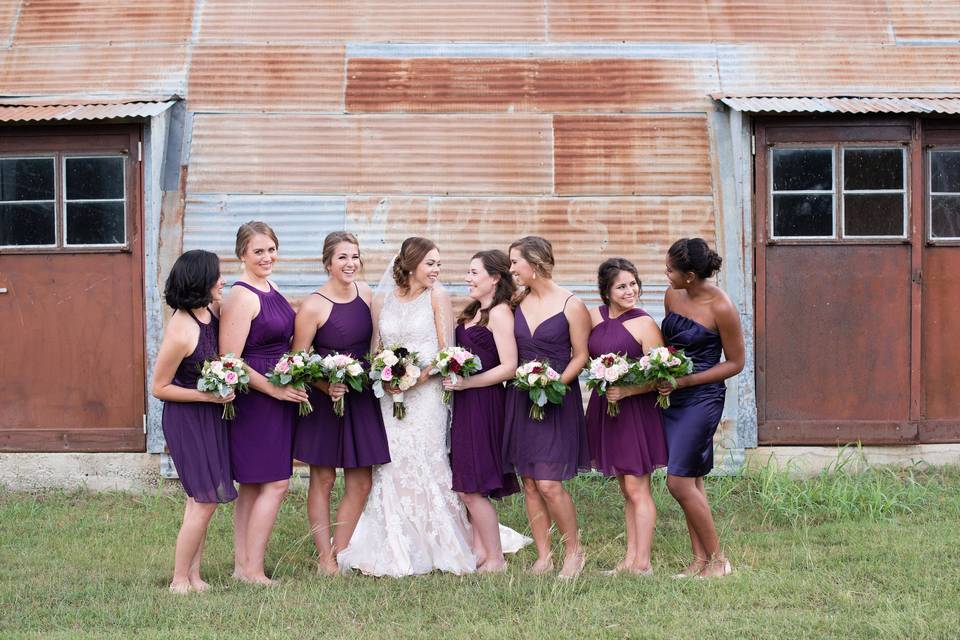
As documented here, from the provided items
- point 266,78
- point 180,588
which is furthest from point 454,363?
point 266,78

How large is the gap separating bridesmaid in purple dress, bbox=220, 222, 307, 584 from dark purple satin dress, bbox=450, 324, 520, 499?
1.02 metres

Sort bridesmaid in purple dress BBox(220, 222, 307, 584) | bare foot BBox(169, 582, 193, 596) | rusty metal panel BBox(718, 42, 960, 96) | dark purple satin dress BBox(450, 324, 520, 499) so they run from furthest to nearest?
rusty metal panel BBox(718, 42, 960, 96) → dark purple satin dress BBox(450, 324, 520, 499) → bridesmaid in purple dress BBox(220, 222, 307, 584) → bare foot BBox(169, 582, 193, 596)

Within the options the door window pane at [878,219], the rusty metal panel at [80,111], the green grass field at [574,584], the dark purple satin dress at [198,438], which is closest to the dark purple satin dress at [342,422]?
the dark purple satin dress at [198,438]

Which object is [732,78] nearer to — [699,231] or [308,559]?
[699,231]

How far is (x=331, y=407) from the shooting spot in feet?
21.5

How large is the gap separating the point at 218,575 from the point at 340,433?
1.13 metres

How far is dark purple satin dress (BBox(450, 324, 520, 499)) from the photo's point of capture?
21.7 ft

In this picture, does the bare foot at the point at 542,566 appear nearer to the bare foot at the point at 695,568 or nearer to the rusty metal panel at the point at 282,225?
the bare foot at the point at 695,568

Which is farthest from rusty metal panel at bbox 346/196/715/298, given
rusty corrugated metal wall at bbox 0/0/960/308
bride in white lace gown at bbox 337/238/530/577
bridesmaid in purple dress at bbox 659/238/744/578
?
bridesmaid in purple dress at bbox 659/238/744/578

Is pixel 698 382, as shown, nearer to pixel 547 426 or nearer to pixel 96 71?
pixel 547 426

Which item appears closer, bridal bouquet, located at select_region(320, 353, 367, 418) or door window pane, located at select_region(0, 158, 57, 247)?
bridal bouquet, located at select_region(320, 353, 367, 418)

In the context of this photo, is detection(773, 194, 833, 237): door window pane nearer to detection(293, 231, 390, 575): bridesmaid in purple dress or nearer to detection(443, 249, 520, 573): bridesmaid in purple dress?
detection(443, 249, 520, 573): bridesmaid in purple dress

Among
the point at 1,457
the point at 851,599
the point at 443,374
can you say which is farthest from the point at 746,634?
the point at 1,457

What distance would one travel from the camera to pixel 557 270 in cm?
888
